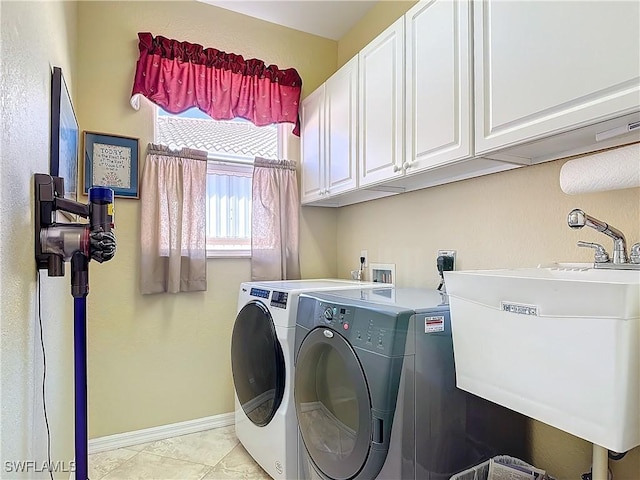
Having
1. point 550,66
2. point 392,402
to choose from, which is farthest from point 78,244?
point 550,66

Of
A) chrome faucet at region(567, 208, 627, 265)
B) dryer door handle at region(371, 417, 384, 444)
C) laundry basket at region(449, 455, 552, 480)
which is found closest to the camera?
chrome faucet at region(567, 208, 627, 265)

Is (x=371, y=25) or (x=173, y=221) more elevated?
(x=371, y=25)

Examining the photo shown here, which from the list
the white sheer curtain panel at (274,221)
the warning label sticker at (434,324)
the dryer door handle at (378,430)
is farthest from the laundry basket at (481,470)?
the white sheer curtain panel at (274,221)

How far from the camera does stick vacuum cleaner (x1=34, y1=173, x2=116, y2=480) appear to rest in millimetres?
985

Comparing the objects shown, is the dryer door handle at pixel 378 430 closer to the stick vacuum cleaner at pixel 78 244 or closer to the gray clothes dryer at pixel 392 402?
the gray clothes dryer at pixel 392 402

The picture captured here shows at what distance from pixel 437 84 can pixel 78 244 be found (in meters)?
1.41

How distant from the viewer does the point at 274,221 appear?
2736 mm

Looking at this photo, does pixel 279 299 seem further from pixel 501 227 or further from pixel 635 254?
pixel 635 254

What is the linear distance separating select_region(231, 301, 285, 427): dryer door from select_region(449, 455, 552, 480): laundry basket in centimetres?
82

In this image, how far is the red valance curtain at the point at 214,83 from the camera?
7.89ft

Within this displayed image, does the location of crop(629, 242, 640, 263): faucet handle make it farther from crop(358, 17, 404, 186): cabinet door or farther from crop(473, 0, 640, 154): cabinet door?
crop(358, 17, 404, 186): cabinet door

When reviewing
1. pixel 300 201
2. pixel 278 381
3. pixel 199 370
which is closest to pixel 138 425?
pixel 199 370

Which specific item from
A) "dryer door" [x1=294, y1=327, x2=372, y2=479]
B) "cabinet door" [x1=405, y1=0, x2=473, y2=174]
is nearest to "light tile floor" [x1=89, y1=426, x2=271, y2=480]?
"dryer door" [x1=294, y1=327, x2=372, y2=479]

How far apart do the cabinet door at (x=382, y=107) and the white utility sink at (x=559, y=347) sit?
0.91 meters
